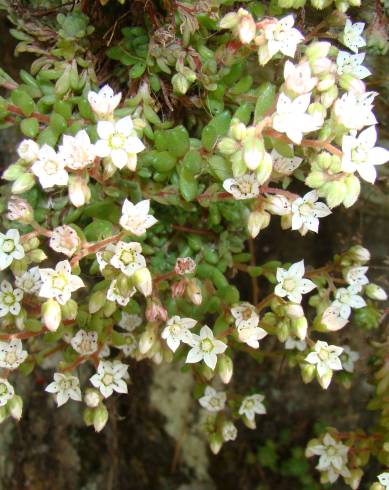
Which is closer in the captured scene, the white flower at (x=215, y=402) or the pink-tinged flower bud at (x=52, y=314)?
the pink-tinged flower bud at (x=52, y=314)

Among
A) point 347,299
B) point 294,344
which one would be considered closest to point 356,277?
point 347,299

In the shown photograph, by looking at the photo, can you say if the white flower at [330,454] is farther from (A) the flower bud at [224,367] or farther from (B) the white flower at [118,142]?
(B) the white flower at [118,142]

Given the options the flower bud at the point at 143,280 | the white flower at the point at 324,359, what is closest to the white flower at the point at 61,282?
the flower bud at the point at 143,280

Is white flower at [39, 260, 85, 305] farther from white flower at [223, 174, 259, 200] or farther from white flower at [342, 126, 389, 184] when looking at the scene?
white flower at [342, 126, 389, 184]

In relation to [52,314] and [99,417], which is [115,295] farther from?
[99,417]

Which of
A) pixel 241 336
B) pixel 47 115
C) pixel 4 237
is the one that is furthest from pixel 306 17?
pixel 4 237

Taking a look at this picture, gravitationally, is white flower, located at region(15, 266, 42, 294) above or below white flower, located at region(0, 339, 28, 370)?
above

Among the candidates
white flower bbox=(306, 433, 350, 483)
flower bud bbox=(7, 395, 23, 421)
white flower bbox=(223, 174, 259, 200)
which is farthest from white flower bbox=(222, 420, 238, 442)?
white flower bbox=(223, 174, 259, 200)
